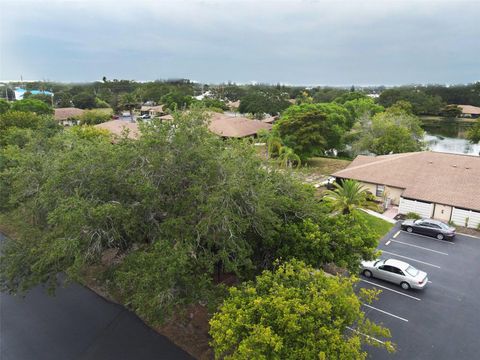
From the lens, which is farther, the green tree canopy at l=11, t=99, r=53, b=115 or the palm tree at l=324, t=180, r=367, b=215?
the green tree canopy at l=11, t=99, r=53, b=115

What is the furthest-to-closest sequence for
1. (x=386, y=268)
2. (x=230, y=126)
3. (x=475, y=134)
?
1. (x=230, y=126)
2. (x=475, y=134)
3. (x=386, y=268)

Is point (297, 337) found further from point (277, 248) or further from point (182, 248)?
point (277, 248)

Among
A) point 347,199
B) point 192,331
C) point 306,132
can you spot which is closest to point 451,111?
point 306,132

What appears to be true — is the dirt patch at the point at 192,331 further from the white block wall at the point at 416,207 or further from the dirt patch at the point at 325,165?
the dirt patch at the point at 325,165

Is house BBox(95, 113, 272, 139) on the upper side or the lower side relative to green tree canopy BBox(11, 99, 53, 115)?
lower

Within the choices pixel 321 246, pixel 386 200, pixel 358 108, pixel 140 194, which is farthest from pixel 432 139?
pixel 140 194

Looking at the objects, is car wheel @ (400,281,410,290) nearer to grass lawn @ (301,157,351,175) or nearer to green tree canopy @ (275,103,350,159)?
grass lawn @ (301,157,351,175)

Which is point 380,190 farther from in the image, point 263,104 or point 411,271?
point 263,104

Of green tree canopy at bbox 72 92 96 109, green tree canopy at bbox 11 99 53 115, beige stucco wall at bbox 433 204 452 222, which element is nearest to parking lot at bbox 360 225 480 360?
beige stucco wall at bbox 433 204 452 222
